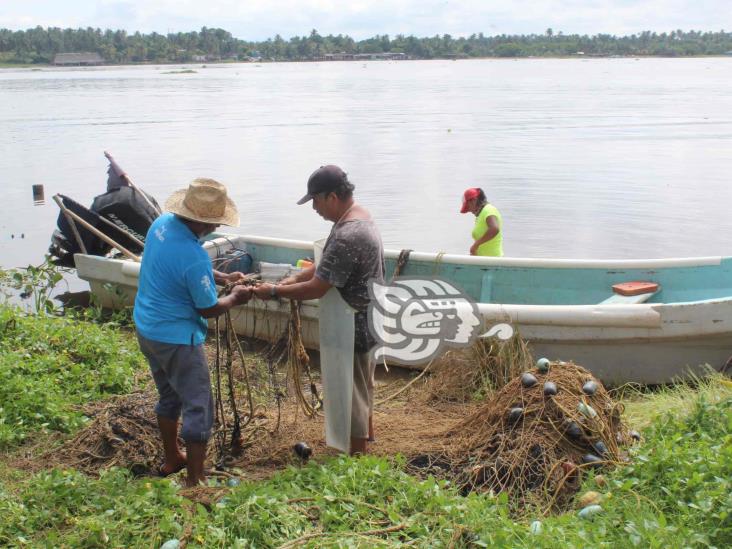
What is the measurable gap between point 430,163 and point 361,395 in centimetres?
1976

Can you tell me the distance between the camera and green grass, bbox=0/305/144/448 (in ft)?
18.5

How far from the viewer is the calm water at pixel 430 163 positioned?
16094mm

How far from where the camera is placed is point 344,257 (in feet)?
14.8

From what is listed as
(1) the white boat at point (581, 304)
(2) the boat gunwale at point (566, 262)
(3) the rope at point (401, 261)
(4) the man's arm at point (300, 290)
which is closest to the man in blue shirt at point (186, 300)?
(4) the man's arm at point (300, 290)

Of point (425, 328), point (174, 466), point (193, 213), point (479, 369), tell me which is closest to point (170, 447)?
point (174, 466)

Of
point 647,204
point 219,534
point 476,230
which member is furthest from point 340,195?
point 647,204

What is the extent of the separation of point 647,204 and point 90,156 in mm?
17191

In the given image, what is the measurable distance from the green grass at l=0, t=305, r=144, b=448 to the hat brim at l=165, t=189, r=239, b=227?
209 centimetres

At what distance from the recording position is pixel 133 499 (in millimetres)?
4000

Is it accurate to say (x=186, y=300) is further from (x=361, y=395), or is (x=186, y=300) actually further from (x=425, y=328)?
(x=425, y=328)

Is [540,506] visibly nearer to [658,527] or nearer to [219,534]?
[658,527]

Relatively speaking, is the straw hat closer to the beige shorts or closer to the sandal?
the beige shorts

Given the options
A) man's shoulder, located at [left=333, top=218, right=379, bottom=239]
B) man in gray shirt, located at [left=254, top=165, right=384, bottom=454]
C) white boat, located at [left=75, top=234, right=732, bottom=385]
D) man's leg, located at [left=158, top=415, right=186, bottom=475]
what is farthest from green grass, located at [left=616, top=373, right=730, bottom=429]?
man's leg, located at [left=158, top=415, right=186, bottom=475]

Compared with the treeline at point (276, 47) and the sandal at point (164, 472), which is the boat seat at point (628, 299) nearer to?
the sandal at point (164, 472)
